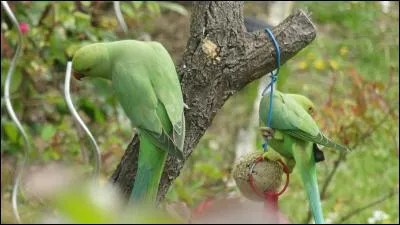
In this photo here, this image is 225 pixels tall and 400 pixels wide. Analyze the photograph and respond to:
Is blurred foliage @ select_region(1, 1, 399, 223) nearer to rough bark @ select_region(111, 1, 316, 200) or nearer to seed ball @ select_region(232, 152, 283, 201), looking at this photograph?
seed ball @ select_region(232, 152, 283, 201)

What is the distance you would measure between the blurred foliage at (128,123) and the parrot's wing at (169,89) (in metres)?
0.91

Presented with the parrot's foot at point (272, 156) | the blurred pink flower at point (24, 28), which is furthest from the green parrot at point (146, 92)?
the blurred pink flower at point (24, 28)

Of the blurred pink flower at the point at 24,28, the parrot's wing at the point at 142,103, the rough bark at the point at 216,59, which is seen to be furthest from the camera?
the blurred pink flower at the point at 24,28

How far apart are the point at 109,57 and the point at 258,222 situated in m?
0.84

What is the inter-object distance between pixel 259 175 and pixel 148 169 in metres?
0.44

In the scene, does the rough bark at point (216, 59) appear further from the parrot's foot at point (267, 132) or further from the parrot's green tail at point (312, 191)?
the parrot's green tail at point (312, 191)

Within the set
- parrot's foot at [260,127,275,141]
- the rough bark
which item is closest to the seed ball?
parrot's foot at [260,127,275,141]

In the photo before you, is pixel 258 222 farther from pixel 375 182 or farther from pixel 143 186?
pixel 375 182

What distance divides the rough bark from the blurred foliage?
0.68 meters

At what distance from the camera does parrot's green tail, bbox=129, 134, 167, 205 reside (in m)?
1.26

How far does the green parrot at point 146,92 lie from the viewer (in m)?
1.19

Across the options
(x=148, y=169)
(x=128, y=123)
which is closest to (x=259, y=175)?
(x=148, y=169)

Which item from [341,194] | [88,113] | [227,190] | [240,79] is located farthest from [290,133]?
[341,194]

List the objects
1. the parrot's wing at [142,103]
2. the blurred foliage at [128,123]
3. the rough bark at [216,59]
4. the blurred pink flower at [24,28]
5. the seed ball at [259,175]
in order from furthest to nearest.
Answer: the blurred pink flower at [24,28] < the blurred foliage at [128,123] < the seed ball at [259,175] < the rough bark at [216,59] < the parrot's wing at [142,103]
